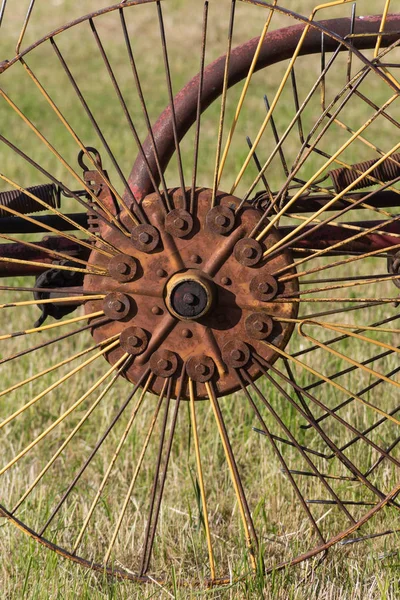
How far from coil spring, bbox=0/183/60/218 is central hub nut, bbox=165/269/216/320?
38 centimetres

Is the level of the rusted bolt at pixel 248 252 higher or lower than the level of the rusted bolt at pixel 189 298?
higher

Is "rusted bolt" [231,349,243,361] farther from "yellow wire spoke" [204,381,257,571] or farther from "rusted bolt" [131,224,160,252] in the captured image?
"rusted bolt" [131,224,160,252]

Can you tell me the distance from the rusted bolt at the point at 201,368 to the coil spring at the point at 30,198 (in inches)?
19.0

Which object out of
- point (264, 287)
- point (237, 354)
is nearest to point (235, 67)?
point (264, 287)

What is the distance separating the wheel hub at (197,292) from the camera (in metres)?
1.82

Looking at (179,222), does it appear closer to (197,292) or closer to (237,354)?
(197,292)

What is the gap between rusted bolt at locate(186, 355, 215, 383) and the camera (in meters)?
1.85

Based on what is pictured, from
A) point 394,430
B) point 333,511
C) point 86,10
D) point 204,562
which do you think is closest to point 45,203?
point 204,562

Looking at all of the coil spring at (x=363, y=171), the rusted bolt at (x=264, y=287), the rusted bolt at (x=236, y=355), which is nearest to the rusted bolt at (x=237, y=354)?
the rusted bolt at (x=236, y=355)

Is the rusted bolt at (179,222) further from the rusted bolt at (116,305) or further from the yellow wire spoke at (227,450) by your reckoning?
the yellow wire spoke at (227,450)

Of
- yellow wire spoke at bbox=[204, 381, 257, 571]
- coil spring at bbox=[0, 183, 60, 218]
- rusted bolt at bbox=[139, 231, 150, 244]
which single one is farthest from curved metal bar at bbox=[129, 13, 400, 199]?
yellow wire spoke at bbox=[204, 381, 257, 571]

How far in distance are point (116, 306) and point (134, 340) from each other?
8 cm

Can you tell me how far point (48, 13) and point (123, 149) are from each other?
7016 millimetres

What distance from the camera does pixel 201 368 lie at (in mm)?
1851
